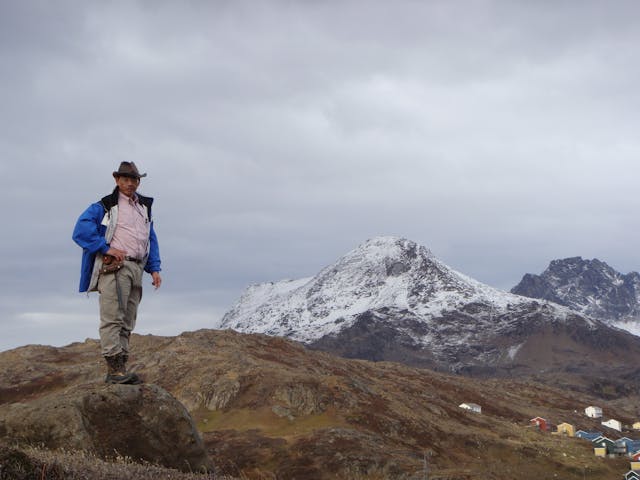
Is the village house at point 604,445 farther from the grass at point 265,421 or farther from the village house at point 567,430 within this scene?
the grass at point 265,421

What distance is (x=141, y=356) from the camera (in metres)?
78.6

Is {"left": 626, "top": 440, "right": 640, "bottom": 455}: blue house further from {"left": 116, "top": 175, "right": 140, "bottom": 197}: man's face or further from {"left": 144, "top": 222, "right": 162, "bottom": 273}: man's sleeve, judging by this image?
{"left": 116, "top": 175, "right": 140, "bottom": 197}: man's face

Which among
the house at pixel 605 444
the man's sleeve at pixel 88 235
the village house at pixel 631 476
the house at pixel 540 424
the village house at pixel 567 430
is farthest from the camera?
the house at pixel 540 424

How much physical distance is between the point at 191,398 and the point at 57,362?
109 ft

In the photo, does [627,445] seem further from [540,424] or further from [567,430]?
[540,424]

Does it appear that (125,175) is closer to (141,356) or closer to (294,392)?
(294,392)

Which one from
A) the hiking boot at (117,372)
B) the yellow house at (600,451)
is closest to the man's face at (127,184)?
the hiking boot at (117,372)

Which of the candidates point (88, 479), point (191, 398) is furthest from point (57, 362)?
point (88, 479)

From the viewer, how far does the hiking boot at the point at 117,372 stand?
41.1ft

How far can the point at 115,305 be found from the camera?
12180mm

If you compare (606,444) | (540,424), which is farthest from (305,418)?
(540,424)

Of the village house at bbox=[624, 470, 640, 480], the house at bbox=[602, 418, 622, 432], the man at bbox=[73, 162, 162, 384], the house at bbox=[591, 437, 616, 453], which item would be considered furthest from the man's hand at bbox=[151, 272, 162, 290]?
the house at bbox=[602, 418, 622, 432]

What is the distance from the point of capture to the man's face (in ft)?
41.9

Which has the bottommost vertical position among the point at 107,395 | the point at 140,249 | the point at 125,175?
the point at 107,395
